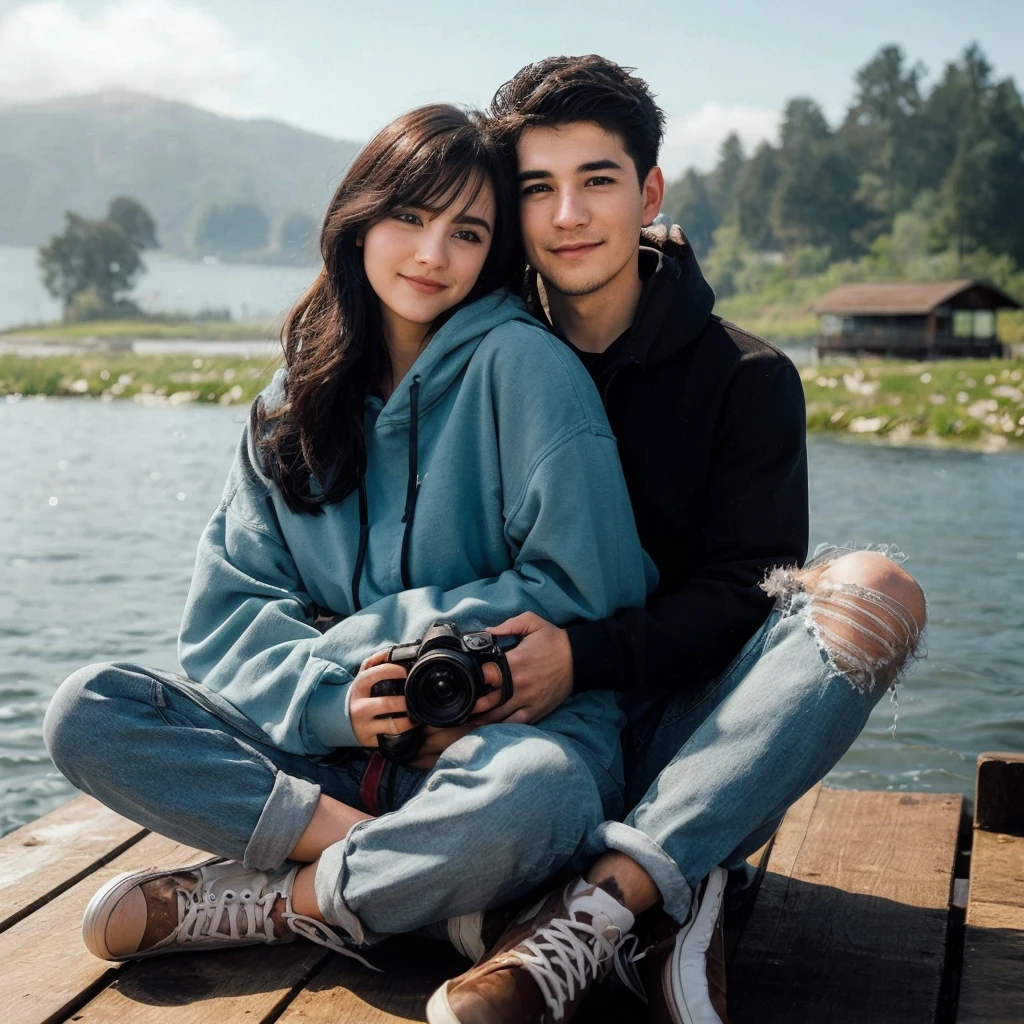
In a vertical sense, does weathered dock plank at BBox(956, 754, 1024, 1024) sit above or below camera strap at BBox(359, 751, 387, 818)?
below

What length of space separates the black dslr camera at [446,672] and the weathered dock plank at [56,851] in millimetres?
884

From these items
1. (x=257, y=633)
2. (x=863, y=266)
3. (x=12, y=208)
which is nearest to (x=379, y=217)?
(x=257, y=633)

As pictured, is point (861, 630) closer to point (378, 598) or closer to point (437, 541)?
point (437, 541)

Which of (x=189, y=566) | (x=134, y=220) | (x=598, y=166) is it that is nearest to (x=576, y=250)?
(x=598, y=166)

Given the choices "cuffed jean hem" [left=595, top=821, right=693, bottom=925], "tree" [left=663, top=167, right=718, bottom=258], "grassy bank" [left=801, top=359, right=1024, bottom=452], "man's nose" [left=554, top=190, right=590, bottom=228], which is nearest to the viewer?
"cuffed jean hem" [left=595, top=821, right=693, bottom=925]

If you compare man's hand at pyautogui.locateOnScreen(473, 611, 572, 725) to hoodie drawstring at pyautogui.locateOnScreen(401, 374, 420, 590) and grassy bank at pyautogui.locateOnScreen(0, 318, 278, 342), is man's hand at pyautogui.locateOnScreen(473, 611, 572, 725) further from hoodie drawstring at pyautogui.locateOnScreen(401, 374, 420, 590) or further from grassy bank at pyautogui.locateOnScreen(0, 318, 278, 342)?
grassy bank at pyautogui.locateOnScreen(0, 318, 278, 342)

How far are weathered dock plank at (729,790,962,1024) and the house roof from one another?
39.5 metres

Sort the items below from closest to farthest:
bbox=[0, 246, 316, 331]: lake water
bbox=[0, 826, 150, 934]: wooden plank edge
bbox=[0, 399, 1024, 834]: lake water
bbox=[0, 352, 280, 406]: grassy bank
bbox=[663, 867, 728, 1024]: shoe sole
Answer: bbox=[663, 867, 728, 1024]: shoe sole → bbox=[0, 826, 150, 934]: wooden plank edge → bbox=[0, 399, 1024, 834]: lake water → bbox=[0, 352, 280, 406]: grassy bank → bbox=[0, 246, 316, 331]: lake water

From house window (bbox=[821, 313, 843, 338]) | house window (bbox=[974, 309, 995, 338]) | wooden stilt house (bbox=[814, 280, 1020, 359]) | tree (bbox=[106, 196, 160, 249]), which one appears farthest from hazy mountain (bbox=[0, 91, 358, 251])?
wooden stilt house (bbox=[814, 280, 1020, 359])

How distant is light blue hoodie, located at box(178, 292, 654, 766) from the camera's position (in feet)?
7.33

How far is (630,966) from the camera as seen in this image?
2020 millimetres

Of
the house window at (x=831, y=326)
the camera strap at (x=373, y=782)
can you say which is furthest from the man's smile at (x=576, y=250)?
the house window at (x=831, y=326)

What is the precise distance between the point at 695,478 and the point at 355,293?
29.7 inches

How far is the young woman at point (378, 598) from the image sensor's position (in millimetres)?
Answer: 2051
